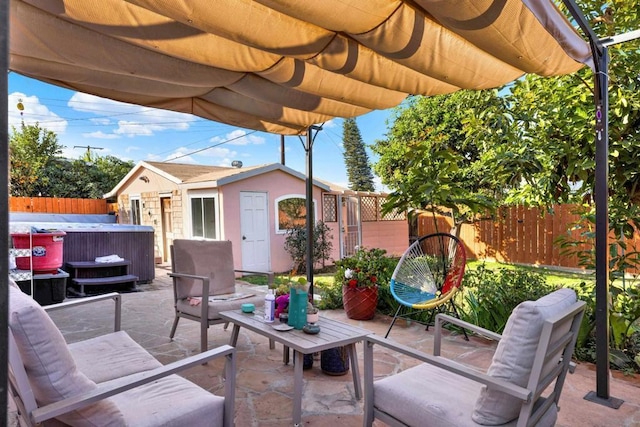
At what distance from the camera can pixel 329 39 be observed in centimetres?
239

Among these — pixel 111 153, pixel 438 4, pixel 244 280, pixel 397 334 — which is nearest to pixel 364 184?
pixel 111 153

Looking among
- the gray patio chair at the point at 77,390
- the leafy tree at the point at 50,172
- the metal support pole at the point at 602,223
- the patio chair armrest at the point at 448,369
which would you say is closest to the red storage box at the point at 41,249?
the gray patio chair at the point at 77,390

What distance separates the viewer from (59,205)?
14516mm

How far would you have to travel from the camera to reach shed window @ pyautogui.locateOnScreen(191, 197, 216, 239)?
30.5 ft

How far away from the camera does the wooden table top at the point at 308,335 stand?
7.98 ft

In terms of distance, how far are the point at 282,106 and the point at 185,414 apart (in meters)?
2.78

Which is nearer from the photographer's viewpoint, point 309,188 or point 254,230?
point 309,188

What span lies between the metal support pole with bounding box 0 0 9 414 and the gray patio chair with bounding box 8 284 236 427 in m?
0.84

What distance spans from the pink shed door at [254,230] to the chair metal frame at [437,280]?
17.8 feet

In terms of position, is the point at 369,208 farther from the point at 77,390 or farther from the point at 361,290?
the point at 77,390

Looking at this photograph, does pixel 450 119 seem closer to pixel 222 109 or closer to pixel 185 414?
pixel 222 109

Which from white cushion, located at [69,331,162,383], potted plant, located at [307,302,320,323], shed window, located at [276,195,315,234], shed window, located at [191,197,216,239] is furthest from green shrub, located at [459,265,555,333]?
shed window, located at [191,197,216,239]

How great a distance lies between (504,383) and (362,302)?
10.5ft

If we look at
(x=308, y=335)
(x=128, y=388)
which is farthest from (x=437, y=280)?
(x=128, y=388)
